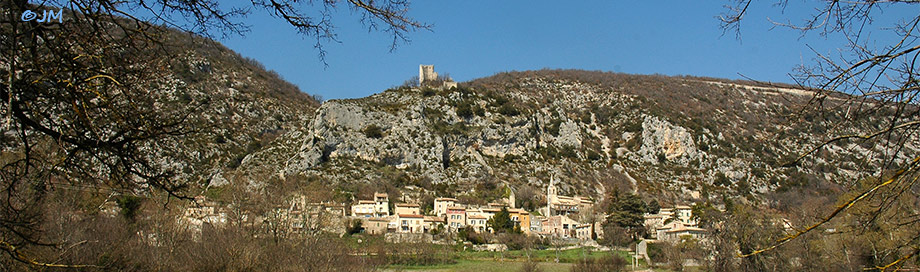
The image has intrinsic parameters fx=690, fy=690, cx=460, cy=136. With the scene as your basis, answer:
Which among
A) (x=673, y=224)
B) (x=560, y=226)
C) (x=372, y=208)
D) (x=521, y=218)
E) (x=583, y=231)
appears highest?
(x=372, y=208)

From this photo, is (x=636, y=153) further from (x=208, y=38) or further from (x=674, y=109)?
(x=208, y=38)

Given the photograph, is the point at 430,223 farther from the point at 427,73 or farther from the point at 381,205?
the point at 427,73

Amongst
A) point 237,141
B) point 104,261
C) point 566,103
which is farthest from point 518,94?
point 104,261

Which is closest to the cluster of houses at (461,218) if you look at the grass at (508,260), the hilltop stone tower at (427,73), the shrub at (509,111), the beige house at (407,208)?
the beige house at (407,208)

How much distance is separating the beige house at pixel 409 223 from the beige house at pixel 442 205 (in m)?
4.64

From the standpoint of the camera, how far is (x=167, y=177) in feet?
13.1

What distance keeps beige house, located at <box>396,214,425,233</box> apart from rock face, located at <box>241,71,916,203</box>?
8436 millimetres

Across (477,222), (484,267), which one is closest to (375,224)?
(477,222)

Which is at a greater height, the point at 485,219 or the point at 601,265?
the point at 485,219

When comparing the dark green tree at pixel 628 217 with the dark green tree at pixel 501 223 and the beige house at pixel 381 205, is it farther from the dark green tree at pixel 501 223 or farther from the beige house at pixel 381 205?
the beige house at pixel 381 205

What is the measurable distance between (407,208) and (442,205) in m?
4.77

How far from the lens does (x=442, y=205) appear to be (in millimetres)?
61406

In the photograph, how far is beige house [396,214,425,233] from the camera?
5462 centimetres

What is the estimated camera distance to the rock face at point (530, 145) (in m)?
65.8
